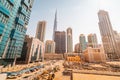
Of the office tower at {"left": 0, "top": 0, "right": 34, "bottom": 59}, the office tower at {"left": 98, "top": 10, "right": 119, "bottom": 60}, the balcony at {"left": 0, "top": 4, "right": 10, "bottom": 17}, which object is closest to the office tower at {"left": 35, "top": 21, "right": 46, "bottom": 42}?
the office tower at {"left": 0, "top": 0, "right": 34, "bottom": 59}

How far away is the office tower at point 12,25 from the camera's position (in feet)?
132

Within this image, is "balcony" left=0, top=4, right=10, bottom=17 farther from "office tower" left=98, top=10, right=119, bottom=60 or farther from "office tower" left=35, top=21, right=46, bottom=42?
"office tower" left=98, top=10, right=119, bottom=60

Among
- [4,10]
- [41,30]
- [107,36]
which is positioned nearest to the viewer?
[4,10]

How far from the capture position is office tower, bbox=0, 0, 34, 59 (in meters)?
40.3

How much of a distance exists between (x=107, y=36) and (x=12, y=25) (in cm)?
17222

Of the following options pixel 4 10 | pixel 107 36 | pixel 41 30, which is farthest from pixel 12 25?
pixel 107 36

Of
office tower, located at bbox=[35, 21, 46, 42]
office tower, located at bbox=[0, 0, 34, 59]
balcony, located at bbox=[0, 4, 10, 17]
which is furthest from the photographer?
office tower, located at bbox=[35, 21, 46, 42]

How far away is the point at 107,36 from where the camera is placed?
559ft

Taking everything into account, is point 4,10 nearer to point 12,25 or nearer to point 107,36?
point 12,25

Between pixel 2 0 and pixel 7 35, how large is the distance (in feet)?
57.3

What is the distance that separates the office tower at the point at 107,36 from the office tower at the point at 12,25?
157094 millimetres

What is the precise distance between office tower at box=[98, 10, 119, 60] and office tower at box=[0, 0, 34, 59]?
157m

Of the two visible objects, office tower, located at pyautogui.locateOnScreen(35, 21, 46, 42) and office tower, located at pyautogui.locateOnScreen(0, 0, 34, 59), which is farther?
office tower, located at pyautogui.locateOnScreen(35, 21, 46, 42)

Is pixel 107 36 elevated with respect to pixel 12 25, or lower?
elevated
